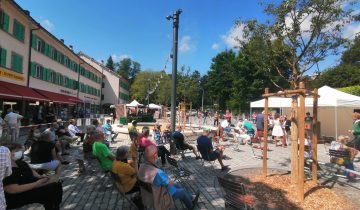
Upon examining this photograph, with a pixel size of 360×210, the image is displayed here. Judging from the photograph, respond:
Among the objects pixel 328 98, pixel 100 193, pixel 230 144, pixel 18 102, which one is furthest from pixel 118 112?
pixel 100 193

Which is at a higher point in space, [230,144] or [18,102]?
[18,102]

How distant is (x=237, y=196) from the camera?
428cm

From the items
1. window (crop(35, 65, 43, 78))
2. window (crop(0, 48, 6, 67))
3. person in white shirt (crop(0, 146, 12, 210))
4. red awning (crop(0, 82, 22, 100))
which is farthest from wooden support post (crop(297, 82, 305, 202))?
window (crop(35, 65, 43, 78))

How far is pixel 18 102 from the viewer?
22609mm

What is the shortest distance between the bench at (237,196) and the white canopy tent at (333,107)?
11838 millimetres

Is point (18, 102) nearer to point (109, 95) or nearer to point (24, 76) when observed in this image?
point (24, 76)

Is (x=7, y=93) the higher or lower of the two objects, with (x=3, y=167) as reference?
higher

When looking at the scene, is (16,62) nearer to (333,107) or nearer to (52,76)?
(52,76)

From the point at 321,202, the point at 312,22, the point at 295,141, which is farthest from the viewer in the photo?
the point at 312,22

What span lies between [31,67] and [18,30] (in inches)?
129

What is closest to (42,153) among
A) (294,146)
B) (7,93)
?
(294,146)

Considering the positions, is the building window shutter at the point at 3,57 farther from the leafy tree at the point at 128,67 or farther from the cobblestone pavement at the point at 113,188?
the leafy tree at the point at 128,67

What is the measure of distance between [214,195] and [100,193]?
7.56 ft

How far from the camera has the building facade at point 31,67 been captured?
19406 mm
